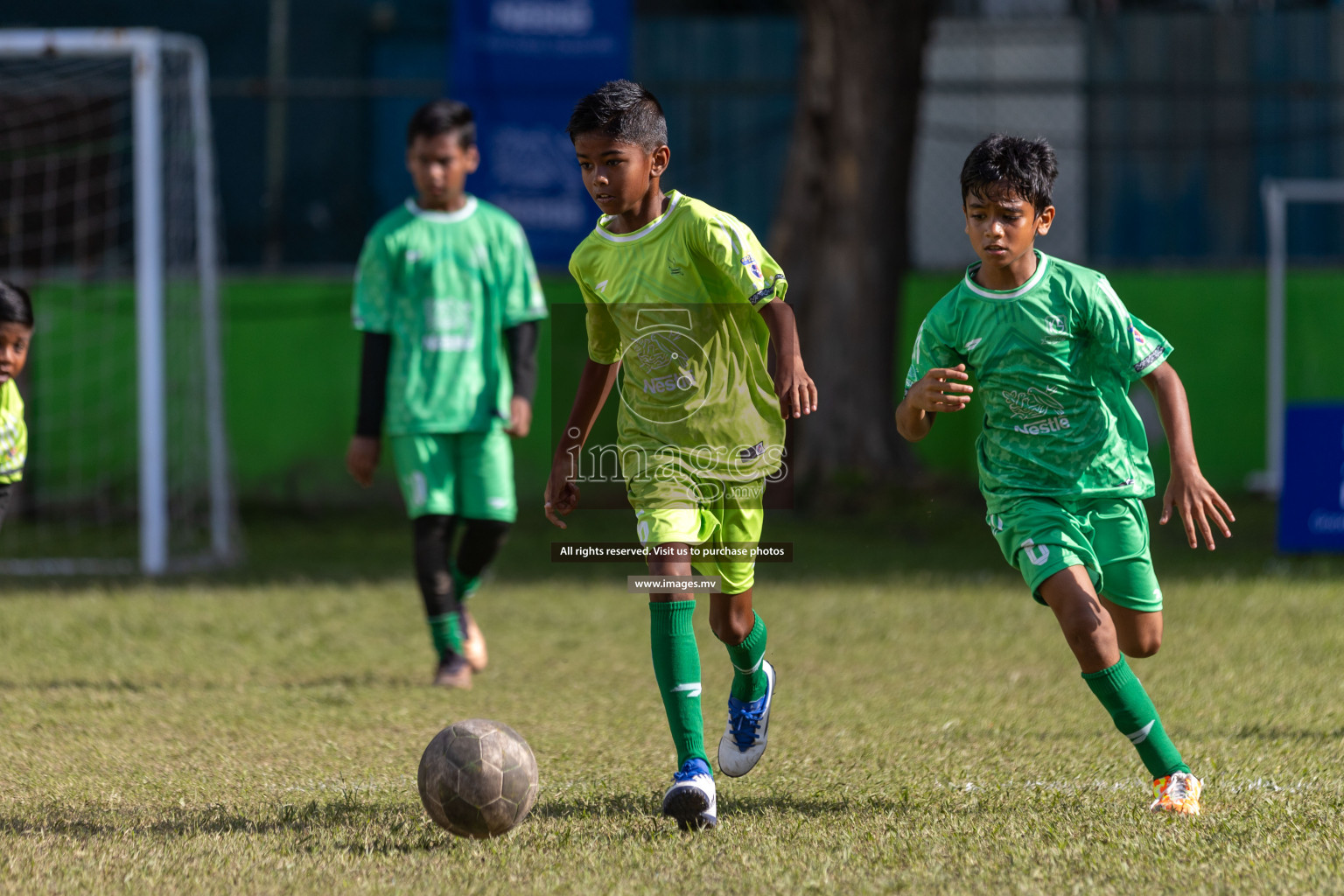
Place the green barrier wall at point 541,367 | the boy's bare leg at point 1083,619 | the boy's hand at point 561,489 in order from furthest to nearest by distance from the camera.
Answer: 1. the green barrier wall at point 541,367
2. the boy's hand at point 561,489
3. the boy's bare leg at point 1083,619

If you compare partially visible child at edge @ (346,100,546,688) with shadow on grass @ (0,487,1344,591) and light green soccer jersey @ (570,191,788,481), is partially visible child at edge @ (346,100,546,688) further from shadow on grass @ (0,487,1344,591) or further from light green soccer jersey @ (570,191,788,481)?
shadow on grass @ (0,487,1344,591)

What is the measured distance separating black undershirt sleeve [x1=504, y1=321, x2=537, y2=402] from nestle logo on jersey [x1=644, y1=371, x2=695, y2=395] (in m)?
1.98

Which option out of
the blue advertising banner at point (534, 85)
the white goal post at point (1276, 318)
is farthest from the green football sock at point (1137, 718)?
the white goal post at point (1276, 318)

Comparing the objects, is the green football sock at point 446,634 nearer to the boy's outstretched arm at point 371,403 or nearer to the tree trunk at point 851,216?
the boy's outstretched arm at point 371,403

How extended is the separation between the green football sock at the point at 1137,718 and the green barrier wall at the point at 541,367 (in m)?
7.50

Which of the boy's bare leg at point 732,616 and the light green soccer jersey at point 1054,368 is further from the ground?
the light green soccer jersey at point 1054,368

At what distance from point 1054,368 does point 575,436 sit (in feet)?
4.12

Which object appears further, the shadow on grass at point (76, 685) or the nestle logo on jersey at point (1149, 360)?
the shadow on grass at point (76, 685)

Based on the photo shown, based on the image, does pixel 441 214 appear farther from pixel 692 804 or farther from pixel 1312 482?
pixel 1312 482

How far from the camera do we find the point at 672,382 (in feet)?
12.8

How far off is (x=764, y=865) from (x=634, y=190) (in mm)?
1670

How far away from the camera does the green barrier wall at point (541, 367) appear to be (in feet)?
38.5

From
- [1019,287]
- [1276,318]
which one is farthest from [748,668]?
[1276,318]

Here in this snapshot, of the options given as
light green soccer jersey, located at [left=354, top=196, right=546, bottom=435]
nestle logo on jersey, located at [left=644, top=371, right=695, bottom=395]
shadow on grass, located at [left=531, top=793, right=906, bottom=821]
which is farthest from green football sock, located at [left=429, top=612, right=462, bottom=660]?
nestle logo on jersey, located at [left=644, top=371, right=695, bottom=395]
